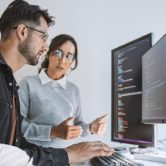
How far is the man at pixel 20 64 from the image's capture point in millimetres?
1154

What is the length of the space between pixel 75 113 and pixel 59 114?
0.59 feet

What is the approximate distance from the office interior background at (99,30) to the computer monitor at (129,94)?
427mm

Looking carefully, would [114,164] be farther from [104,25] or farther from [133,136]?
[104,25]

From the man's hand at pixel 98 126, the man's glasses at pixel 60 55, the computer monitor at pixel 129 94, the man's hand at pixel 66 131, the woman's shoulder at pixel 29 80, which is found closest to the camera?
the man's hand at pixel 66 131

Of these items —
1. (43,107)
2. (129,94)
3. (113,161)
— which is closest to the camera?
(113,161)

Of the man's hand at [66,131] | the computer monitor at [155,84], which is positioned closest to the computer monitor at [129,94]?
the computer monitor at [155,84]

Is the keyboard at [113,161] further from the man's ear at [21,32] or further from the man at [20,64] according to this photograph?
the man's ear at [21,32]

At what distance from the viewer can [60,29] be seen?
7.57 feet

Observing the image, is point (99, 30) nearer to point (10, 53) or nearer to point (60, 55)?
point (60, 55)

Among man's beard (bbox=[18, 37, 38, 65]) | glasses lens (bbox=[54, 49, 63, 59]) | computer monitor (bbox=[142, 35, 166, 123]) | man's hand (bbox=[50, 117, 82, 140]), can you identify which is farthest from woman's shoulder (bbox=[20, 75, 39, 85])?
computer monitor (bbox=[142, 35, 166, 123])

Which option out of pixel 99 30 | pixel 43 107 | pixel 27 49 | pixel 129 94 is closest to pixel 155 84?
pixel 129 94

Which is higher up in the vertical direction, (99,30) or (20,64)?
(99,30)

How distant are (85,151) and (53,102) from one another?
0.70m

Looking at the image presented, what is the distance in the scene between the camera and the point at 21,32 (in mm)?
1355
